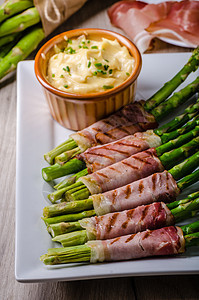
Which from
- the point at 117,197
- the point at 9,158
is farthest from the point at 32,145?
the point at 117,197

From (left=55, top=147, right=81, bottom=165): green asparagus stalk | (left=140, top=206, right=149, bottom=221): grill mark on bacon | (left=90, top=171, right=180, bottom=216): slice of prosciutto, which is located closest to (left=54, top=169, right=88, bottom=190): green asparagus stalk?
(left=55, top=147, right=81, bottom=165): green asparagus stalk

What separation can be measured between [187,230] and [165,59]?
2.16m

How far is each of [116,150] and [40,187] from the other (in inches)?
27.8

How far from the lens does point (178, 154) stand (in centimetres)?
288

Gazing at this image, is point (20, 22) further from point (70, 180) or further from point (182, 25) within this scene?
point (70, 180)

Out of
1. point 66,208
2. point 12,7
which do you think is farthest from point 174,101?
point 12,7

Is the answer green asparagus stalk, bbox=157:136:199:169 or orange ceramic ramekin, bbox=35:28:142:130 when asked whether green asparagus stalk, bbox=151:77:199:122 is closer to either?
orange ceramic ramekin, bbox=35:28:142:130

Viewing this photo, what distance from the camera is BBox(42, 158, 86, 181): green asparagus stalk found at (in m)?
2.97

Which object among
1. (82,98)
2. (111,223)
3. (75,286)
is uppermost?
(82,98)

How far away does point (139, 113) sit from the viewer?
3295 millimetres

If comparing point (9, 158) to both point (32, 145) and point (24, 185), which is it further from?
point (24, 185)

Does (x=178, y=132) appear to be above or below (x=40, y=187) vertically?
below

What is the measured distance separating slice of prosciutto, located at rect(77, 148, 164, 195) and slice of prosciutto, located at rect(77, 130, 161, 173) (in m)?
0.09

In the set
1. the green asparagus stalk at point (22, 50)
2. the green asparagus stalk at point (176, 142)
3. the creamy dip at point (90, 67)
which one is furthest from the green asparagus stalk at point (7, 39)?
the green asparagus stalk at point (176, 142)
